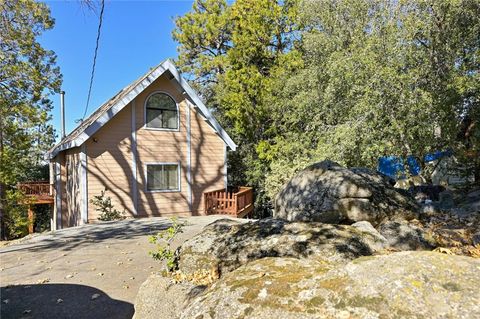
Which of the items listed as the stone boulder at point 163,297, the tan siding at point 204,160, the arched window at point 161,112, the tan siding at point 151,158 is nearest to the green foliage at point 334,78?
the tan siding at point 204,160

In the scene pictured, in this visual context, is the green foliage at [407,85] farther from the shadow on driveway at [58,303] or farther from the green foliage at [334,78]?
the shadow on driveway at [58,303]

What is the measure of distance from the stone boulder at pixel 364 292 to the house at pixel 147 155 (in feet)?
36.3

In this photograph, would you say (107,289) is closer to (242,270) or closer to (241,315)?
(242,270)

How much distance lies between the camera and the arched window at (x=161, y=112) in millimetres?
13109

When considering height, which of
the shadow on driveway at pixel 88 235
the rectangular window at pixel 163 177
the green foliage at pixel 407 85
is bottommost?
the shadow on driveway at pixel 88 235

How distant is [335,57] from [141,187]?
9.15 metres

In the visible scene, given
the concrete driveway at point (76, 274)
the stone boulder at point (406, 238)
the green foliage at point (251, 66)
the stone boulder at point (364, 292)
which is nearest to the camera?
the stone boulder at point (364, 292)

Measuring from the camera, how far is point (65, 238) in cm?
824

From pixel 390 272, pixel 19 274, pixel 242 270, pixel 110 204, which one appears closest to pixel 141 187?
pixel 110 204

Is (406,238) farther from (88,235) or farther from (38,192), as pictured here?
(38,192)

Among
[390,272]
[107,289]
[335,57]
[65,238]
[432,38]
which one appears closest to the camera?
[390,272]

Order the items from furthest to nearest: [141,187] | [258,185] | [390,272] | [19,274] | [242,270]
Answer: [258,185] → [141,187] → [19,274] → [242,270] → [390,272]

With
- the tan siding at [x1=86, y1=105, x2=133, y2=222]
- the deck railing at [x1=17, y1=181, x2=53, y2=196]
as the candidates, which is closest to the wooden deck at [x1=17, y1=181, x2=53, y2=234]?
the deck railing at [x1=17, y1=181, x2=53, y2=196]

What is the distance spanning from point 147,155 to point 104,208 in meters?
2.71
